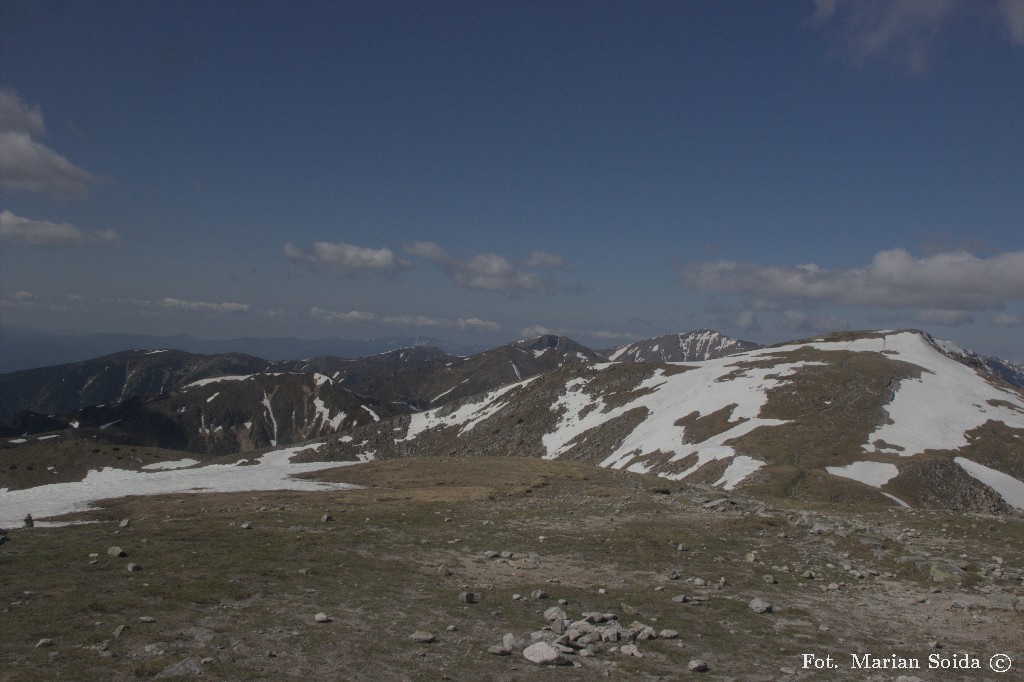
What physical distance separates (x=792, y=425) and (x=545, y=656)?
82.1 m

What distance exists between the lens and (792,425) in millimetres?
82688

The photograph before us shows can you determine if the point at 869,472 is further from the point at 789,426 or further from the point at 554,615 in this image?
the point at 554,615

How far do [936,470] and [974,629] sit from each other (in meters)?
59.1

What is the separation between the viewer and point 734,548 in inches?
924

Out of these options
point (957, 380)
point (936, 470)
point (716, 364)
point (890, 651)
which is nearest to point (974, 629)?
point (890, 651)

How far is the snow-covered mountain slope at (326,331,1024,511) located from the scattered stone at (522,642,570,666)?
1985 inches

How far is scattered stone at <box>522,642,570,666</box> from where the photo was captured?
11656mm

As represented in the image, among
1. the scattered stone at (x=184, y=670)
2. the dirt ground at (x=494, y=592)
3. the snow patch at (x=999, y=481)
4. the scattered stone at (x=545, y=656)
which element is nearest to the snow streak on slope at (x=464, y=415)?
the snow patch at (x=999, y=481)

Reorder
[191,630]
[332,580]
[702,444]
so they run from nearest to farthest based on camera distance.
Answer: [191,630]
[332,580]
[702,444]

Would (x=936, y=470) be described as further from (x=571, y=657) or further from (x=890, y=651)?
(x=571, y=657)

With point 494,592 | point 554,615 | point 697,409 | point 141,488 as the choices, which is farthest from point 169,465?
point 554,615

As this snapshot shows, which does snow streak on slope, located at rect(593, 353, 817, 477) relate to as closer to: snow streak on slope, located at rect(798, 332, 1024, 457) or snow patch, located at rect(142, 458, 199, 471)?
snow streak on slope, located at rect(798, 332, 1024, 457)

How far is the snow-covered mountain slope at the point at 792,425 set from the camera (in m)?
62.3

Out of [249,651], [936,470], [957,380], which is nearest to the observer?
[249,651]
